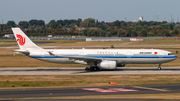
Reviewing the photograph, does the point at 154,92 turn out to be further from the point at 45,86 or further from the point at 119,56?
the point at 119,56

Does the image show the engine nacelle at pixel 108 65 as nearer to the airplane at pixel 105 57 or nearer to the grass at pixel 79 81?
the airplane at pixel 105 57

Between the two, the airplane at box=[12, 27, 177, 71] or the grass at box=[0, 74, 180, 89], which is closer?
the grass at box=[0, 74, 180, 89]

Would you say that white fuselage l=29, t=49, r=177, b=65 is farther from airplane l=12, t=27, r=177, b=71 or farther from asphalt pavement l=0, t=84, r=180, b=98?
asphalt pavement l=0, t=84, r=180, b=98

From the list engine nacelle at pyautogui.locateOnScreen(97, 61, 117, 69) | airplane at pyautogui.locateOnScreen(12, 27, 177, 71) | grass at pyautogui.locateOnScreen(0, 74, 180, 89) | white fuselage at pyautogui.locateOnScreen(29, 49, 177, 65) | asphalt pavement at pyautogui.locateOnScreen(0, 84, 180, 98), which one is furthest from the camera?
white fuselage at pyautogui.locateOnScreen(29, 49, 177, 65)

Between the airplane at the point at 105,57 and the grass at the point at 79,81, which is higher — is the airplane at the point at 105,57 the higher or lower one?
the higher one

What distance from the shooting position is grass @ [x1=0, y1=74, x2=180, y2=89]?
32750mm

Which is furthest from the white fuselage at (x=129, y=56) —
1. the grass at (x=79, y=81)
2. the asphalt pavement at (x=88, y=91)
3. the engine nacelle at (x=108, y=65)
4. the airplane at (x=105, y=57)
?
the asphalt pavement at (x=88, y=91)

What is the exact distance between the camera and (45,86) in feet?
104

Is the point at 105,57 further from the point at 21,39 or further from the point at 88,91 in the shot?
the point at 88,91

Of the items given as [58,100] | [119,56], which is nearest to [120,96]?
[58,100]

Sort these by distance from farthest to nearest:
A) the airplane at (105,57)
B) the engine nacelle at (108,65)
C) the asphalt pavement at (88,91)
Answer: the airplane at (105,57), the engine nacelle at (108,65), the asphalt pavement at (88,91)

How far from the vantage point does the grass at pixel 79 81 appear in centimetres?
3275

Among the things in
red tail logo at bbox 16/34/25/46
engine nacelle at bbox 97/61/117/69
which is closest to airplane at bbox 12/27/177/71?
engine nacelle at bbox 97/61/117/69

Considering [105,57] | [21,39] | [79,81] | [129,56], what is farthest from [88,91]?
[21,39]
